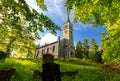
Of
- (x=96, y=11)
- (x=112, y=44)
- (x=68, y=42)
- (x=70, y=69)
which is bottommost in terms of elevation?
(x=70, y=69)

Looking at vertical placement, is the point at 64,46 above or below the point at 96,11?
above

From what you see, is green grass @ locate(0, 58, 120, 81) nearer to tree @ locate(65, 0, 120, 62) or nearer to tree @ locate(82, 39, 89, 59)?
tree @ locate(65, 0, 120, 62)

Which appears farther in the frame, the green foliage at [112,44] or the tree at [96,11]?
the green foliage at [112,44]

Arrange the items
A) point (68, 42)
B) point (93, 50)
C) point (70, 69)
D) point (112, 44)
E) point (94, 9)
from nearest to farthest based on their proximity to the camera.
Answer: point (94, 9) < point (70, 69) < point (112, 44) < point (93, 50) < point (68, 42)

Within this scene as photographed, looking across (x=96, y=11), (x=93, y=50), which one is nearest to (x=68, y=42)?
(x=93, y=50)

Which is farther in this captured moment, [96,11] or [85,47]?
[85,47]

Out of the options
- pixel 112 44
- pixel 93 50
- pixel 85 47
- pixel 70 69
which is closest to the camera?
pixel 70 69

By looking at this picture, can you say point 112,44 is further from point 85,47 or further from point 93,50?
point 85,47

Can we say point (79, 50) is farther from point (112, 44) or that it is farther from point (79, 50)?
point (112, 44)

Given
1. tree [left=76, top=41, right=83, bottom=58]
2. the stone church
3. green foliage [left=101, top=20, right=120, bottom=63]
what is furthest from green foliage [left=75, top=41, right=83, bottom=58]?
green foliage [left=101, top=20, right=120, bottom=63]

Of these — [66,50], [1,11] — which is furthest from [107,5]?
[66,50]

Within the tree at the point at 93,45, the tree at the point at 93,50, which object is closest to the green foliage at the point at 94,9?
the tree at the point at 93,50

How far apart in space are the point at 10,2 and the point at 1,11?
203 cm

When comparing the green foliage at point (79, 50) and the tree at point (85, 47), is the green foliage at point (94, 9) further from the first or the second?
the green foliage at point (79, 50)
